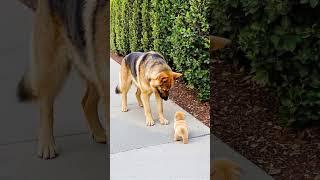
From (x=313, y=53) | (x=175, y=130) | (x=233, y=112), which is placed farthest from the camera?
(x=233, y=112)

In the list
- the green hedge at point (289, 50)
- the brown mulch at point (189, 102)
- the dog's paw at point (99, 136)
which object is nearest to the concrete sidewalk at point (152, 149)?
the brown mulch at point (189, 102)

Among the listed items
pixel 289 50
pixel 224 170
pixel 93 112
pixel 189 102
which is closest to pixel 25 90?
pixel 93 112

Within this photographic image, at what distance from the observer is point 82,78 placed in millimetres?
2330

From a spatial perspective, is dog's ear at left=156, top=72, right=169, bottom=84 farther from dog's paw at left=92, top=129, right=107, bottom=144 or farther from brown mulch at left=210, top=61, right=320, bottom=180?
brown mulch at left=210, top=61, right=320, bottom=180

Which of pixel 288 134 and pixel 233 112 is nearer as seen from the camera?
pixel 288 134

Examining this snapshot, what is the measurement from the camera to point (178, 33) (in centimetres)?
404

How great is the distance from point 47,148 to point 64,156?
0.11 meters

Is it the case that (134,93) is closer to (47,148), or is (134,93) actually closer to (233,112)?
(233,112)

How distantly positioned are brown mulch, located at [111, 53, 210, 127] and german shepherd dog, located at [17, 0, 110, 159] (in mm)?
1687

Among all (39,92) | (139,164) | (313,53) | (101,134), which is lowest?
(139,164)

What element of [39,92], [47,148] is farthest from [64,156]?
[39,92]

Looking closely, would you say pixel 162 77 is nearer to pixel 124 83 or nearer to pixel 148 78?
pixel 148 78

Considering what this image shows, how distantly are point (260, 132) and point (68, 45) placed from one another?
179cm

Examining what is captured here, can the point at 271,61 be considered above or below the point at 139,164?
above
